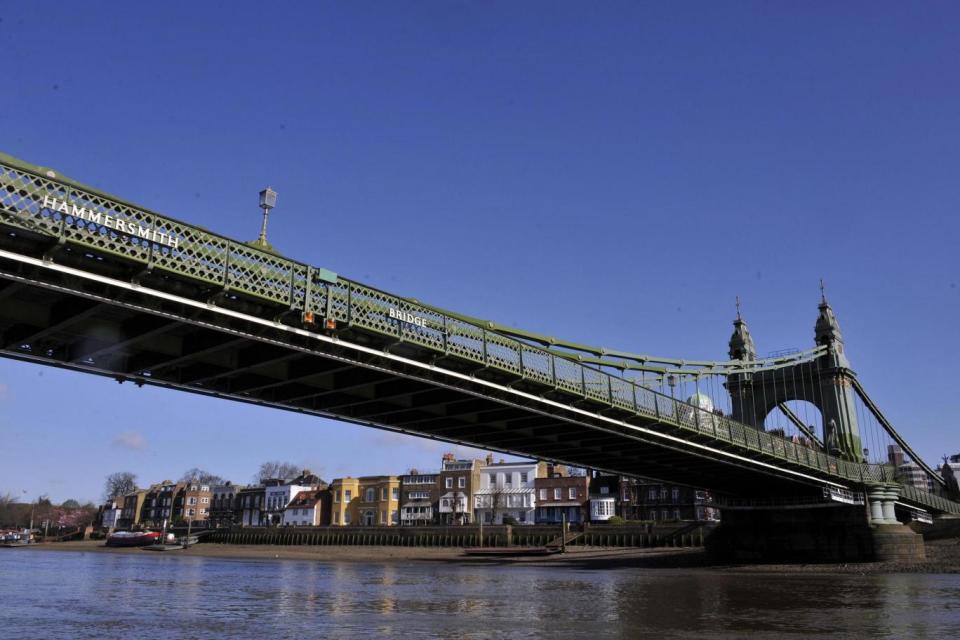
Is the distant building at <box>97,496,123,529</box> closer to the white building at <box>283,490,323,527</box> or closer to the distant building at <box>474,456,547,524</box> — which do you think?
the white building at <box>283,490,323,527</box>

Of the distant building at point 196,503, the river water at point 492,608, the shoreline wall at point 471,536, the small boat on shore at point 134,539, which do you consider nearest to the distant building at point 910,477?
the shoreline wall at point 471,536

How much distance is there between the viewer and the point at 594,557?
259ft

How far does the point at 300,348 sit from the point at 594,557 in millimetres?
60839

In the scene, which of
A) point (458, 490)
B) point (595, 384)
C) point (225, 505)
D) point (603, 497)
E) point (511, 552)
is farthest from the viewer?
point (225, 505)

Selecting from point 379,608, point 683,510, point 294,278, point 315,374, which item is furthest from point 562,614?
point 683,510

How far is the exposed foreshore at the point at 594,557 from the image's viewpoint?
2099 inches

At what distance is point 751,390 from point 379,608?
49.8 m

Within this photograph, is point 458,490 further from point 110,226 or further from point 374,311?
point 110,226

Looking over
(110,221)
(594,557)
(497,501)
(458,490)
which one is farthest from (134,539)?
(110,221)

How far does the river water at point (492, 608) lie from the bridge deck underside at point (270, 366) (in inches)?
310

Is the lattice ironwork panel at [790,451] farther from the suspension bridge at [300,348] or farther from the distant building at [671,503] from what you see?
the distant building at [671,503]

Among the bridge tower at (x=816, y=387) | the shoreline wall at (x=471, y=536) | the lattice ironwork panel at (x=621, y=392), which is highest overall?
the bridge tower at (x=816, y=387)

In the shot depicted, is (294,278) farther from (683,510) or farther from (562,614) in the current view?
(683,510)

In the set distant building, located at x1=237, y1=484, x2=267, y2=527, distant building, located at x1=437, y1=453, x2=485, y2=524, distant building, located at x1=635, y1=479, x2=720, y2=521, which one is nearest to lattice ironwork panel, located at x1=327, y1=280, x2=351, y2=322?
distant building, located at x1=635, y1=479, x2=720, y2=521
